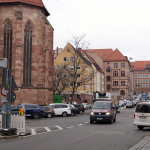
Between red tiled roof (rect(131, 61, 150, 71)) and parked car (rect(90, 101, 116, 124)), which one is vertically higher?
red tiled roof (rect(131, 61, 150, 71))

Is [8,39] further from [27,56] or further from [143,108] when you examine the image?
[143,108]

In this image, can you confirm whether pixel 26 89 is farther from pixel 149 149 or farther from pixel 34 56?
pixel 149 149

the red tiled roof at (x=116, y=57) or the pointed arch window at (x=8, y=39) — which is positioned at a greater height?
the red tiled roof at (x=116, y=57)

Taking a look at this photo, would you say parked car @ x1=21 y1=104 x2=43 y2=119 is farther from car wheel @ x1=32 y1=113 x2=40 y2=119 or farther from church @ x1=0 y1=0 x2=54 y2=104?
church @ x1=0 y1=0 x2=54 y2=104

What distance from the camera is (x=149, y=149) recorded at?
1086cm

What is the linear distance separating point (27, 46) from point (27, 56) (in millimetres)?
1404

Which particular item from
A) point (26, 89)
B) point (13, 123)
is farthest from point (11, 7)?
point (13, 123)

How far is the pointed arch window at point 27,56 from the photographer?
4403 centimetres

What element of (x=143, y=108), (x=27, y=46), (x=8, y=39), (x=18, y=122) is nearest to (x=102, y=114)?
(x=143, y=108)

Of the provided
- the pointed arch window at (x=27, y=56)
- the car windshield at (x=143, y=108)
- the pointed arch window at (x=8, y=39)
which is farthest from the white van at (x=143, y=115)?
the pointed arch window at (x=8, y=39)

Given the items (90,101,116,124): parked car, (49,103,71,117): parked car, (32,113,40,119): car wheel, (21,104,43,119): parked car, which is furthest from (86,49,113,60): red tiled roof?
(90,101,116,124): parked car

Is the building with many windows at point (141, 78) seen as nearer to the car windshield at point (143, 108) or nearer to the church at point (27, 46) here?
the church at point (27, 46)

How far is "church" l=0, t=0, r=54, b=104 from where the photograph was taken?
43156 mm

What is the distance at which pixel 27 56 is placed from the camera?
146ft
